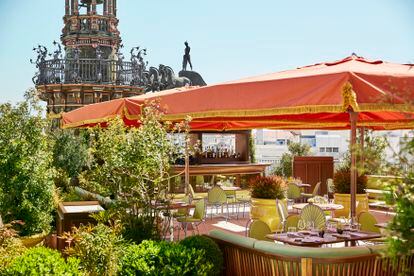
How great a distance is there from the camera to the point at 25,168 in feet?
29.9

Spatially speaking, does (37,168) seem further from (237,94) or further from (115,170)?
(237,94)

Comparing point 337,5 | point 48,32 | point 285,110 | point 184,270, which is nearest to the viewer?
point 285,110

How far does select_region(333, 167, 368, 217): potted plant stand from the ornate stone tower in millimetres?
17917

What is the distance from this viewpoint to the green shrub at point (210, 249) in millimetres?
6363

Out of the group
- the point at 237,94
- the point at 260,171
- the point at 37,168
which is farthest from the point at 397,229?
the point at 260,171

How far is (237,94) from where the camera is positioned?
624cm

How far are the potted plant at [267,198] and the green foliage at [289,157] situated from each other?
38.9 feet

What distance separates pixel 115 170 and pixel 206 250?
164 cm

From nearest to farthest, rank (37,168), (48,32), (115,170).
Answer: (115,170) → (37,168) → (48,32)

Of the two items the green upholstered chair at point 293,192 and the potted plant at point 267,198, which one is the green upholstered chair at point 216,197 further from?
the green upholstered chair at point 293,192

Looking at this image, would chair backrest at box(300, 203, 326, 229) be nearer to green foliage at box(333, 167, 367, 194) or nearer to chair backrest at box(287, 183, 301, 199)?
green foliage at box(333, 167, 367, 194)

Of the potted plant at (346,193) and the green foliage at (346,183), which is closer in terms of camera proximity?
the potted plant at (346,193)

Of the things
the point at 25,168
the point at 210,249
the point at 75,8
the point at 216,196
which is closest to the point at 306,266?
the point at 210,249

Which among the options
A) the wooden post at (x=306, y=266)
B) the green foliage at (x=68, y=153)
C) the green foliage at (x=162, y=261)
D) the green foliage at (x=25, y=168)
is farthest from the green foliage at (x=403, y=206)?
the green foliage at (x=68, y=153)
